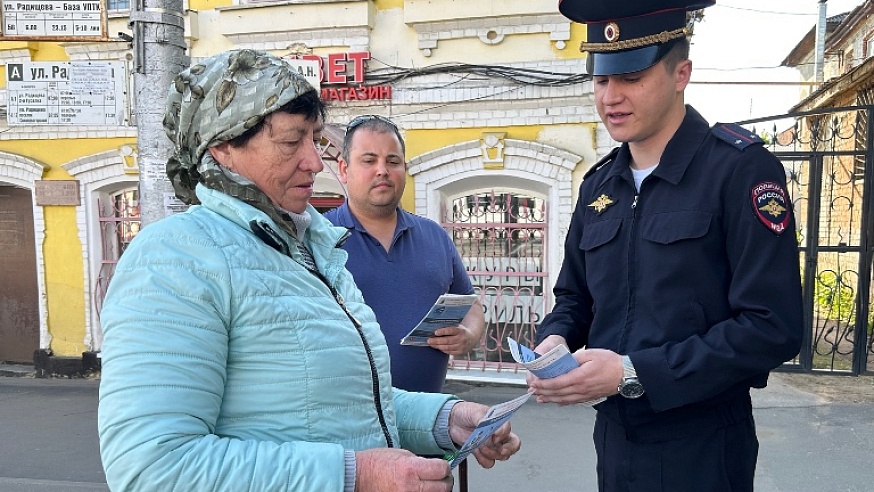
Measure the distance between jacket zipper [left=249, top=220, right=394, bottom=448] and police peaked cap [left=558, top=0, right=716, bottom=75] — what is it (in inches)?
42.2

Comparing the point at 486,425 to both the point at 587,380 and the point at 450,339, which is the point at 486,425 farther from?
the point at 450,339

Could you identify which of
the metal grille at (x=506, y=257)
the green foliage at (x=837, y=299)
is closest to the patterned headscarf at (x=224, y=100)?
the metal grille at (x=506, y=257)

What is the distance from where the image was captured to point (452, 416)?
176 centimetres

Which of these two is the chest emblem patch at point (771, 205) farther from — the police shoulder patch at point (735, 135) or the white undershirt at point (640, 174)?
the white undershirt at point (640, 174)

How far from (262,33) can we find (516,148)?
9.46ft

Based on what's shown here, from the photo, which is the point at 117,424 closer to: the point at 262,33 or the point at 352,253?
the point at 352,253

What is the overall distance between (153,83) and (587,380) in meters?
2.41

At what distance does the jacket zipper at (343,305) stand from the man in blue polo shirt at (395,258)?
113 centimetres

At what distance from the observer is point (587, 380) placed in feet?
5.32

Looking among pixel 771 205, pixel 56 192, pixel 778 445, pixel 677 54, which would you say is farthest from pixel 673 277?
pixel 56 192

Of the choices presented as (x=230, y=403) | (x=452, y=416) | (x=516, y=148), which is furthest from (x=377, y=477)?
(x=516, y=148)

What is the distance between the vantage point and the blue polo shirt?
2.64m

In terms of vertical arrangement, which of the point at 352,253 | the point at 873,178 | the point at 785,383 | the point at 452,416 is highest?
the point at 873,178

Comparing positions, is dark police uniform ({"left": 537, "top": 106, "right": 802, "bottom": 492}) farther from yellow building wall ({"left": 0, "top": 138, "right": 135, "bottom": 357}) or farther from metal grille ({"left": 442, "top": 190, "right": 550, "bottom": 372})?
yellow building wall ({"left": 0, "top": 138, "right": 135, "bottom": 357})
